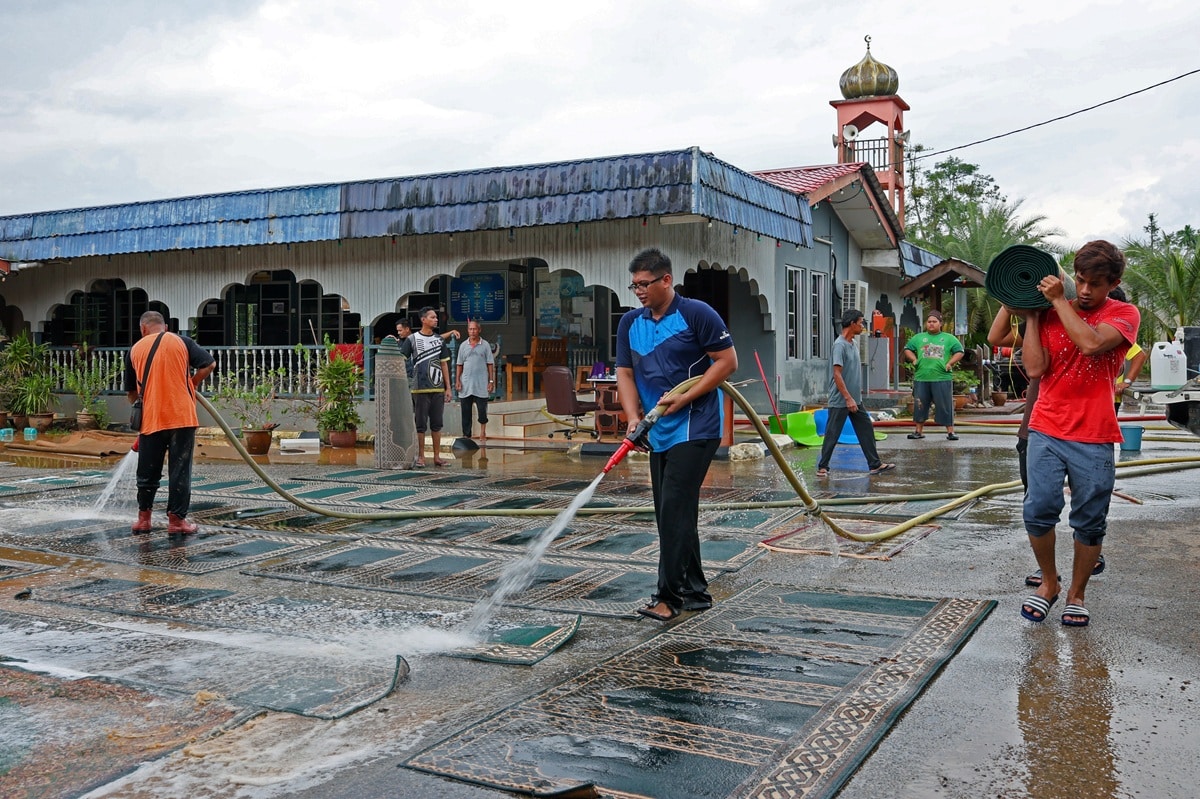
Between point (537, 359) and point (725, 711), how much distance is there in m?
14.4

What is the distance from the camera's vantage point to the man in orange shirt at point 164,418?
305 inches

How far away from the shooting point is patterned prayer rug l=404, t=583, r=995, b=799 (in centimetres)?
→ 325

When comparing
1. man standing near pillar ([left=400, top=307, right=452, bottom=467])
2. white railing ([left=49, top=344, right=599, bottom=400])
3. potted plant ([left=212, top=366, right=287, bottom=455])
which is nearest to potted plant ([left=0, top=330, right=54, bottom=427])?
white railing ([left=49, top=344, right=599, bottom=400])

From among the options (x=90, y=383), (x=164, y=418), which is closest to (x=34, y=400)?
(x=90, y=383)

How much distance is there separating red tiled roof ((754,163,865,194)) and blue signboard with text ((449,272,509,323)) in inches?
195

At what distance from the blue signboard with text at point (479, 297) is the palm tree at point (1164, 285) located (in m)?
18.3

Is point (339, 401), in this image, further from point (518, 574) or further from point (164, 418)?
point (518, 574)

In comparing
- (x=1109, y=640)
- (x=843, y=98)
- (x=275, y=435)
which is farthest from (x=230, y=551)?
(x=843, y=98)

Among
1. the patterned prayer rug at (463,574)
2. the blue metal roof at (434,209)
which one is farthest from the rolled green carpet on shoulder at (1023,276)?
the blue metal roof at (434,209)

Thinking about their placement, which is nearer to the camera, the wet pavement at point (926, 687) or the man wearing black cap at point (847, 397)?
the wet pavement at point (926, 687)

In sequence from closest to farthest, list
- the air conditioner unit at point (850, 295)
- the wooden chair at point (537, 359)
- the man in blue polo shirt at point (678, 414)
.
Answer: the man in blue polo shirt at point (678, 414), the wooden chair at point (537, 359), the air conditioner unit at point (850, 295)

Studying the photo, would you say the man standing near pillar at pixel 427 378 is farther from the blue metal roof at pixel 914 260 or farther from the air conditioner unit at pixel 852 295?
the blue metal roof at pixel 914 260

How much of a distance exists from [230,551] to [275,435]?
30.9 ft

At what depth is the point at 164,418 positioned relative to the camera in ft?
25.4
